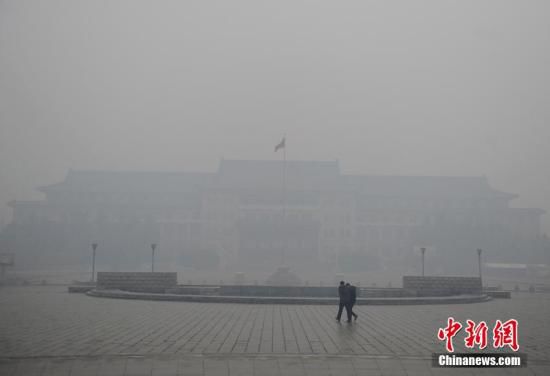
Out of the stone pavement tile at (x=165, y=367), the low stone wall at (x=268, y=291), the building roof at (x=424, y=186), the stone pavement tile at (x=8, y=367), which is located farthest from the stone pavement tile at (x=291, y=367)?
the building roof at (x=424, y=186)

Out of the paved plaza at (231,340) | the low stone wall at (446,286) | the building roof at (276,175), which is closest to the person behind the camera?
the paved plaza at (231,340)

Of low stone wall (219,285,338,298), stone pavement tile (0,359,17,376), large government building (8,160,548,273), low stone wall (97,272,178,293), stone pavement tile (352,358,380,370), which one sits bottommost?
stone pavement tile (0,359,17,376)

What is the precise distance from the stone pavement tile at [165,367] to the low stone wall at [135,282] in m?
13.4

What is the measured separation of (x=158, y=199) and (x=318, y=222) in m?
27.1

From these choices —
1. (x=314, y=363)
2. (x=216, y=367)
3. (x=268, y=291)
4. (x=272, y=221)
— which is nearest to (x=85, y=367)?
(x=216, y=367)

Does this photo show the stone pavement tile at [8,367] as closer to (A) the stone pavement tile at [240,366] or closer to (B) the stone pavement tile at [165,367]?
(B) the stone pavement tile at [165,367]

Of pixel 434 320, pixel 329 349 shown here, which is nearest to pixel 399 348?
pixel 329 349

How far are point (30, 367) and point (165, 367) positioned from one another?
1.92 meters

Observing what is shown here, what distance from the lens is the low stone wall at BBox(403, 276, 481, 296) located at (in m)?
21.2

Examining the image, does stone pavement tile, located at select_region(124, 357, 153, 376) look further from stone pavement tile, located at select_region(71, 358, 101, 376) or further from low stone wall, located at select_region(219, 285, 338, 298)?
low stone wall, located at select_region(219, 285, 338, 298)

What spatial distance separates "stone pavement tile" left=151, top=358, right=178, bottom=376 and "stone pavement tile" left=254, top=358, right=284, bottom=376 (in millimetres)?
1128

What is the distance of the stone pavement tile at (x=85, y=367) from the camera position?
7.54 m

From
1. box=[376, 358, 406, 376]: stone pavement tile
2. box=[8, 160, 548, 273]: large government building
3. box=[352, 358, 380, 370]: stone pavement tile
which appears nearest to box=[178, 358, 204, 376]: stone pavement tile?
box=[352, 358, 380, 370]: stone pavement tile

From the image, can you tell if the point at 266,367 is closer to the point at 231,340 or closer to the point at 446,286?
the point at 231,340
